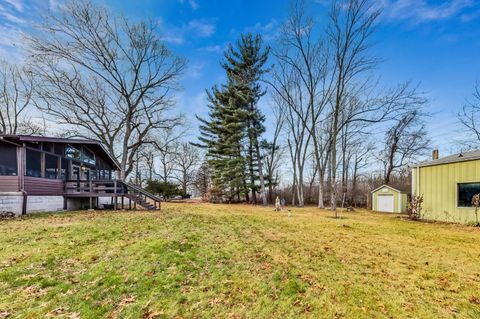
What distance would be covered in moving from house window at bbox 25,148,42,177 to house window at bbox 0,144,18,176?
428 mm

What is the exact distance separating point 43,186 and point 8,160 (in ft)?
5.80

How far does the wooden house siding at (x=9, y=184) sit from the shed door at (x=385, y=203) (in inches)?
1036

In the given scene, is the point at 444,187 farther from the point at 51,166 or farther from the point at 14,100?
the point at 14,100

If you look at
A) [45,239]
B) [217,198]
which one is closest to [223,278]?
[45,239]

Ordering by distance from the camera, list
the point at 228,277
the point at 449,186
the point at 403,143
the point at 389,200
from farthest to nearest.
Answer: the point at 403,143 → the point at 389,200 → the point at 449,186 → the point at 228,277

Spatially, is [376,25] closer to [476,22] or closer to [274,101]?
[476,22]

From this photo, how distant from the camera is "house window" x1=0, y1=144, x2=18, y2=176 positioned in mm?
10234

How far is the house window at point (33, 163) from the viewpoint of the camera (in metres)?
10.8

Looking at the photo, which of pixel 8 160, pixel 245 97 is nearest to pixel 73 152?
pixel 8 160

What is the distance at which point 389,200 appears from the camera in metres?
22.1

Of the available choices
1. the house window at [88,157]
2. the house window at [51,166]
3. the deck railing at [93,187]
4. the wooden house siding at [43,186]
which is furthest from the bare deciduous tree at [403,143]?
the house window at [51,166]

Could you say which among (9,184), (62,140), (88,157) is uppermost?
(62,140)

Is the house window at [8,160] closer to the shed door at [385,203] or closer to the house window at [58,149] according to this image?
the house window at [58,149]

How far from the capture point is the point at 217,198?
87.5 ft
